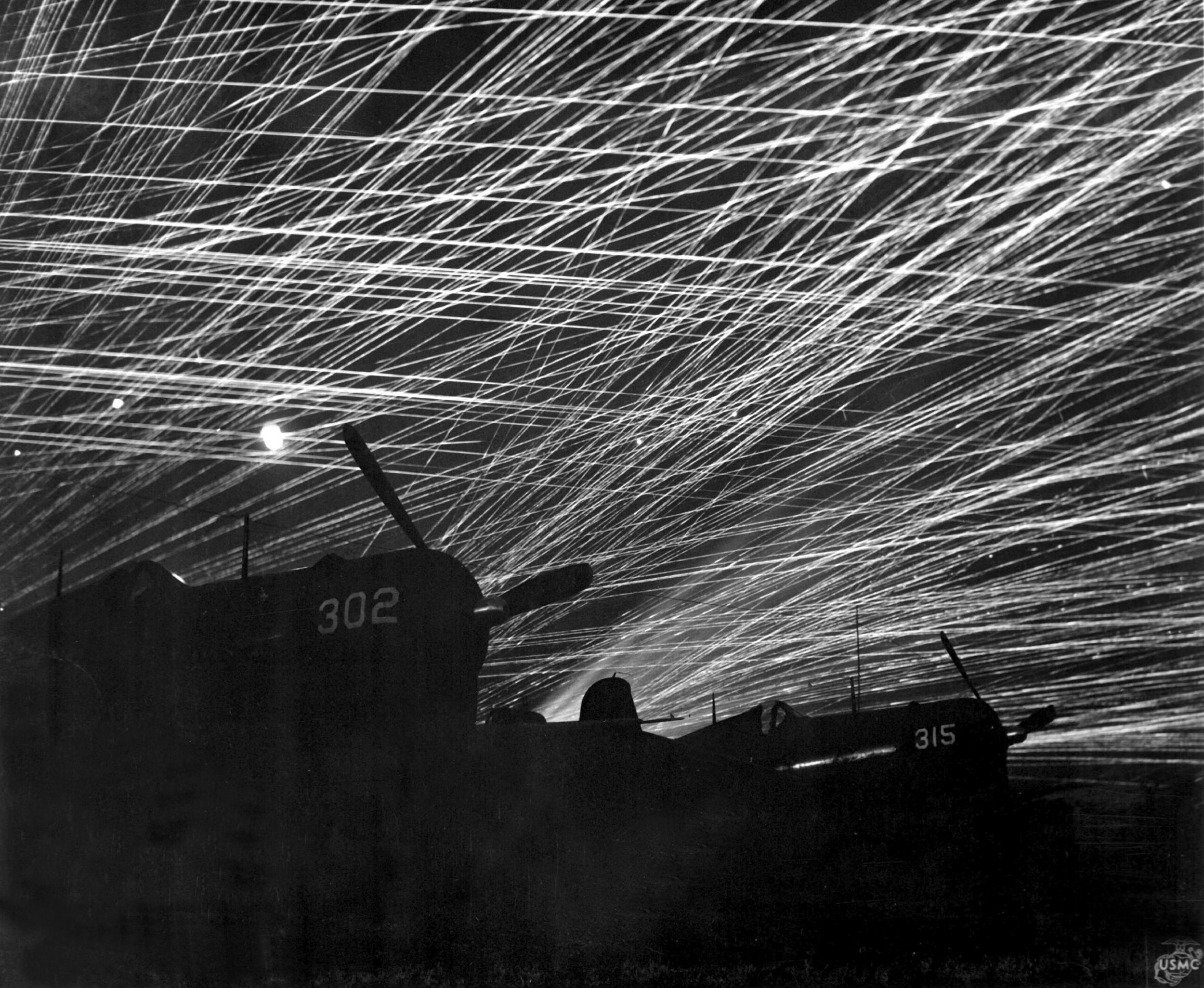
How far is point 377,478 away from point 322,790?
2627mm

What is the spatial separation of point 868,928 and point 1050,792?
563 cm

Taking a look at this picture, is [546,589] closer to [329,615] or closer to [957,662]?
[329,615]

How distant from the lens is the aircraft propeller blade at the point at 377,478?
369 inches

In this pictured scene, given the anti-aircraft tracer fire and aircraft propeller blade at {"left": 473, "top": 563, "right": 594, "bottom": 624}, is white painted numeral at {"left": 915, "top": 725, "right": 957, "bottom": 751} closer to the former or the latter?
the anti-aircraft tracer fire

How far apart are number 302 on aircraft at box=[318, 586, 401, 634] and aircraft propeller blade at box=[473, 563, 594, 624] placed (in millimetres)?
796

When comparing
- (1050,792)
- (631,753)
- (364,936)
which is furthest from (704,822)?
(1050,792)

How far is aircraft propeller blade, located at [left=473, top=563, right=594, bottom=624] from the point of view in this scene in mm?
9719

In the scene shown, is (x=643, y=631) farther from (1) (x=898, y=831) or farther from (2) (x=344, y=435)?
(2) (x=344, y=435)

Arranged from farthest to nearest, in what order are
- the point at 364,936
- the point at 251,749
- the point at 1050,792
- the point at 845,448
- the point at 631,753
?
1. the point at 1050,792
2. the point at 845,448
3. the point at 631,753
4. the point at 251,749
5. the point at 364,936

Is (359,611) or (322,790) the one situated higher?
(359,611)

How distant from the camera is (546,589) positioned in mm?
9875

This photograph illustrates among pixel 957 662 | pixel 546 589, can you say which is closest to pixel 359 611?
pixel 546 589

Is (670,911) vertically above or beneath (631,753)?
beneath

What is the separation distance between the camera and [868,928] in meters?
10.3
